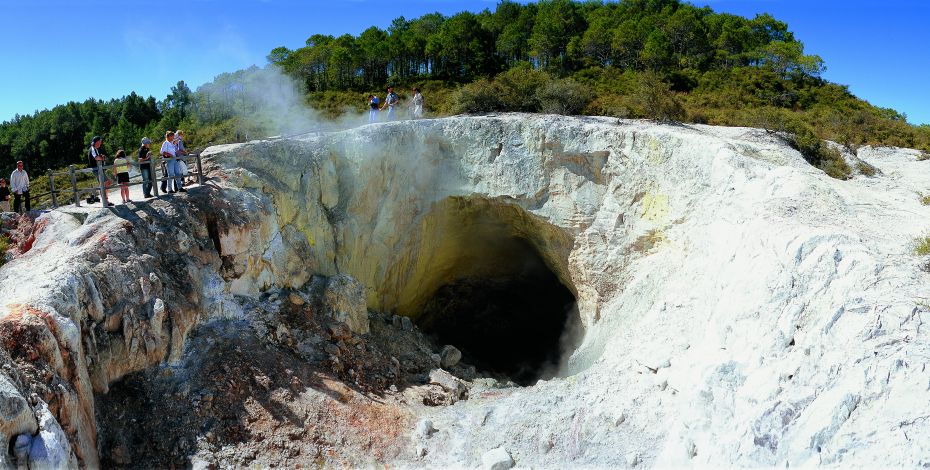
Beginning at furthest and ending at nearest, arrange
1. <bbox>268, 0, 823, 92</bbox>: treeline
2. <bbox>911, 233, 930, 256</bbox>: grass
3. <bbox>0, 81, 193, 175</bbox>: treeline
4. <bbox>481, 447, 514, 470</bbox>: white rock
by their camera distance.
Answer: <bbox>0, 81, 193, 175</bbox>: treeline
<bbox>268, 0, 823, 92</bbox>: treeline
<bbox>481, 447, 514, 470</bbox>: white rock
<bbox>911, 233, 930, 256</bbox>: grass

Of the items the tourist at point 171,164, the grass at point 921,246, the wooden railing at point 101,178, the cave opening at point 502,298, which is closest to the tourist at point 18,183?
the wooden railing at point 101,178

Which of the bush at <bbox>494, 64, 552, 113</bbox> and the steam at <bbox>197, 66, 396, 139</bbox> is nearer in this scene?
the bush at <bbox>494, 64, 552, 113</bbox>

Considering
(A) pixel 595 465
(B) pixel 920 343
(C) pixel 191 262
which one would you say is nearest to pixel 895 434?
(B) pixel 920 343

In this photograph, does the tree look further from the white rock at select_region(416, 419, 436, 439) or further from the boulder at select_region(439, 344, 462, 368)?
the white rock at select_region(416, 419, 436, 439)

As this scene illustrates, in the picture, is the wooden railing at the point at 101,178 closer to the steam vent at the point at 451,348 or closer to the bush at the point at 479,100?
the steam vent at the point at 451,348

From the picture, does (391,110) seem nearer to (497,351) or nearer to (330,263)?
(330,263)

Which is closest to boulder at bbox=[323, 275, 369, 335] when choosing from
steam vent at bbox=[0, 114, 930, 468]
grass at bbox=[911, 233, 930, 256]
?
steam vent at bbox=[0, 114, 930, 468]
